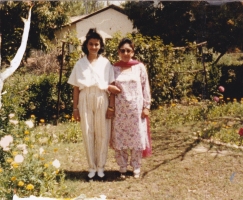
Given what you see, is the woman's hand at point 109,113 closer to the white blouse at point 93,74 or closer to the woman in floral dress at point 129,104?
the woman in floral dress at point 129,104

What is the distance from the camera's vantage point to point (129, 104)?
4012 mm

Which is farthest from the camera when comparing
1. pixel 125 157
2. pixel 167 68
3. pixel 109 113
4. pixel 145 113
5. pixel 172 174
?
pixel 167 68

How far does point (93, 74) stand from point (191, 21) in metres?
11.7

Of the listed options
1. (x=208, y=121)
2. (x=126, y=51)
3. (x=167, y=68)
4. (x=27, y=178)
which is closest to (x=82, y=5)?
(x=167, y=68)

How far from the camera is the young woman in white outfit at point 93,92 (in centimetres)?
385

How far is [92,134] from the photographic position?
4020mm

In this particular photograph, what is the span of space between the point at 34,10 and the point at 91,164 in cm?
1350

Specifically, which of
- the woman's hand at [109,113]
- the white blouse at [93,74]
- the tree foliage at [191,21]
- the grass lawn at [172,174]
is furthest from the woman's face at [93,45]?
the tree foliage at [191,21]

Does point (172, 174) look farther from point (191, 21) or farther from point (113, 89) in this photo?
point (191, 21)

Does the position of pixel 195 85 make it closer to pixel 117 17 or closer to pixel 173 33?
pixel 173 33

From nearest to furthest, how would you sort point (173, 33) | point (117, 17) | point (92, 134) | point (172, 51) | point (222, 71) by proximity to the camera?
point (92, 134) → point (172, 51) → point (222, 71) → point (173, 33) → point (117, 17)

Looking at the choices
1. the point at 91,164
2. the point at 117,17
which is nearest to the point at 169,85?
the point at 91,164

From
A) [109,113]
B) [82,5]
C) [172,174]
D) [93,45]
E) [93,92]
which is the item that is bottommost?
[172,174]

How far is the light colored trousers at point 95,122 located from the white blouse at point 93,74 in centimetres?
8
